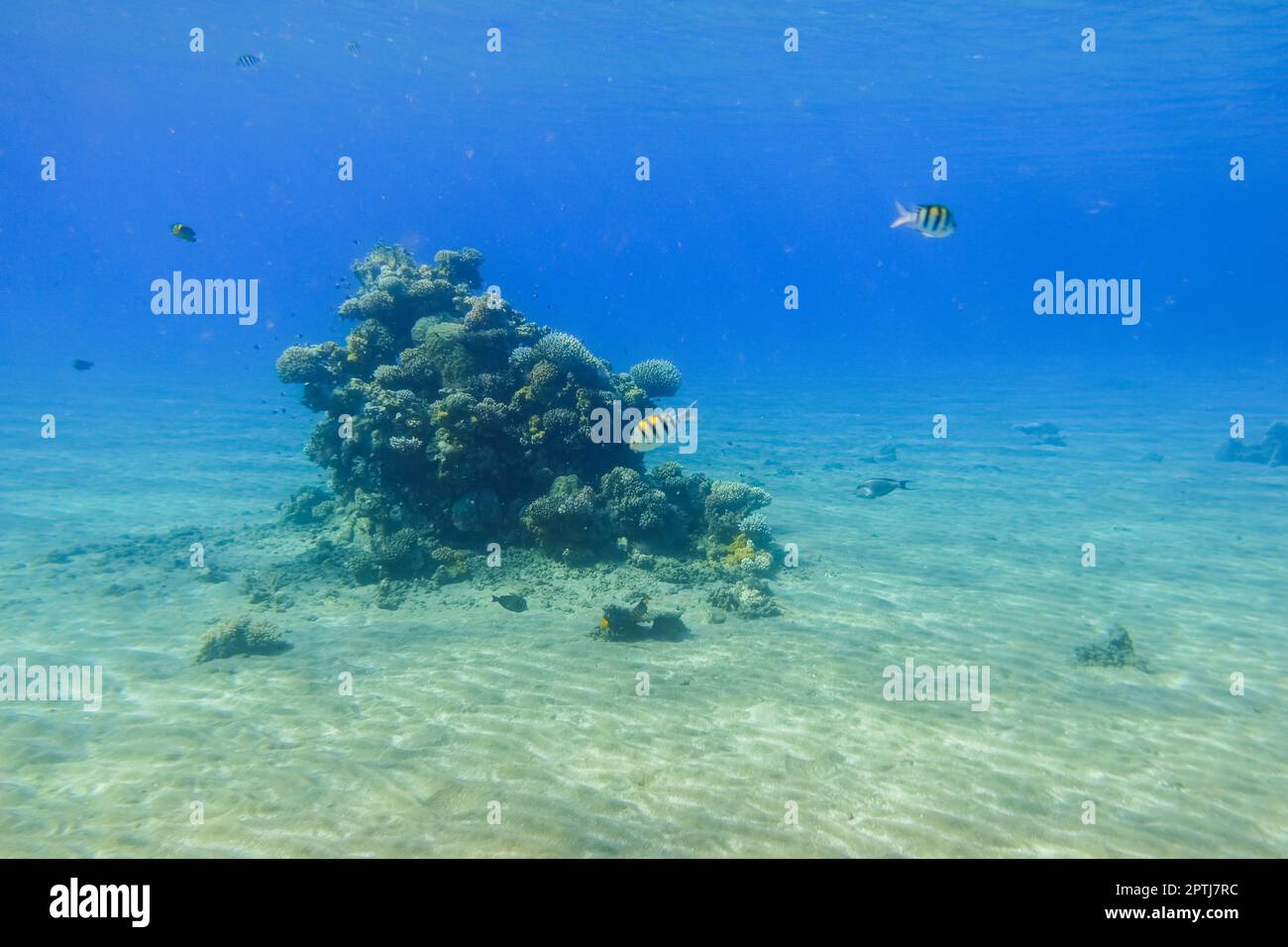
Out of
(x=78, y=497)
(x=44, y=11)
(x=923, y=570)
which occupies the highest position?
(x=44, y=11)

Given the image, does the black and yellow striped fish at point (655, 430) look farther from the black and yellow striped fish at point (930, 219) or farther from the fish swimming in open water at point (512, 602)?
the black and yellow striped fish at point (930, 219)

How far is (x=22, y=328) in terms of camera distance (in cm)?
8531

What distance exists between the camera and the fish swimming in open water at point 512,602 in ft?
30.6

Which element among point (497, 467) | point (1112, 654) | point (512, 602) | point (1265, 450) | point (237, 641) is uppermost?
point (1265, 450)

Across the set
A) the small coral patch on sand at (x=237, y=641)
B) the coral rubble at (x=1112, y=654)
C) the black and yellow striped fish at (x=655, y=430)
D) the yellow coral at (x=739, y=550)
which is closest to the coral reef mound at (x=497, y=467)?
the yellow coral at (x=739, y=550)

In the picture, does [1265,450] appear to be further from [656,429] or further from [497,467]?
[497,467]

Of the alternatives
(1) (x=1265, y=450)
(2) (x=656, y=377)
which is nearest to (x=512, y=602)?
(2) (x=656, y=377)

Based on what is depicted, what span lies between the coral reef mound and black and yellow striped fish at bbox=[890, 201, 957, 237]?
201 inches

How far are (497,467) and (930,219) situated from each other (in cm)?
758

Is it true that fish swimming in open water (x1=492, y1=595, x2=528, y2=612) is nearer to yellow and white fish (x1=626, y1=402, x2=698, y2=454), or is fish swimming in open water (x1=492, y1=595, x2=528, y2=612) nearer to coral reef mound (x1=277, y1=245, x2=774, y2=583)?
coral reef mound (x1=277, y1=245, x2=774, y2=583)

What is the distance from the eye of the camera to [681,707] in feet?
21.7
